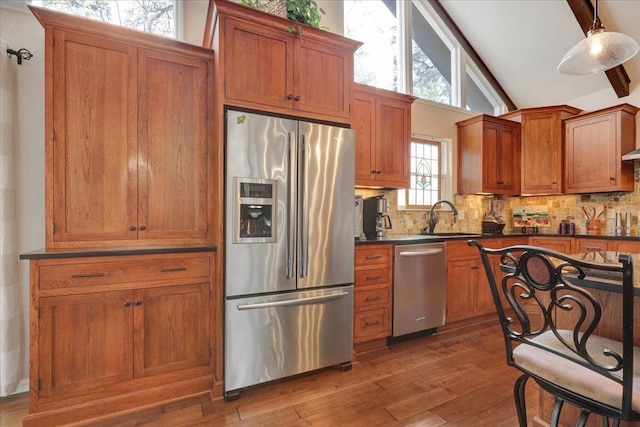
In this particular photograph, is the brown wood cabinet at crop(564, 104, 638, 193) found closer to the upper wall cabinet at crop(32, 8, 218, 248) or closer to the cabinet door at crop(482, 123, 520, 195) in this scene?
the cabinet door at crop(482, 123, 520, 195)

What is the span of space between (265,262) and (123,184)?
110cm

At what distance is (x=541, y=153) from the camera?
13.5ft

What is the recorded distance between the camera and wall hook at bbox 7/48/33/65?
6.70 feet

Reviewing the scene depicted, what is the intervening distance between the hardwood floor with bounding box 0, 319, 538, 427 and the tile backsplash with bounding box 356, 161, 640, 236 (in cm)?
167

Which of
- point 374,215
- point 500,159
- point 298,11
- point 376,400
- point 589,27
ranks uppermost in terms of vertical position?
point 589,27

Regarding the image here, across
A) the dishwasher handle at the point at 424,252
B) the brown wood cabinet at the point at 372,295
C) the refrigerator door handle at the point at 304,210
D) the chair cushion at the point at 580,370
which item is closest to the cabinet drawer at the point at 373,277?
the brown wood cabinet at the point at 372,295

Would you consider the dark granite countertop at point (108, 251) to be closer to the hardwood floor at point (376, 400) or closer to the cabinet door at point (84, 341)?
the cabinet door at point (84, 341)

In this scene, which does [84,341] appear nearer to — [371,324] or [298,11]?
[371,324]

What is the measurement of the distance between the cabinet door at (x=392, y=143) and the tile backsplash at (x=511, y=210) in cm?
33

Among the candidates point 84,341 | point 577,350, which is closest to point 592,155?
point 577,350

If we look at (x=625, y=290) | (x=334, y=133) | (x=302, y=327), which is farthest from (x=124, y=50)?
(x=625, y=290)

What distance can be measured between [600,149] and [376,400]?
4.09 meters

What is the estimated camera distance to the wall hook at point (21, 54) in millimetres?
2041

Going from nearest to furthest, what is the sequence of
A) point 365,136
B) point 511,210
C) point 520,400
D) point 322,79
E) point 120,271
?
point 520,400
point 120,271
point 322,79
point 365,136
point 511,210
